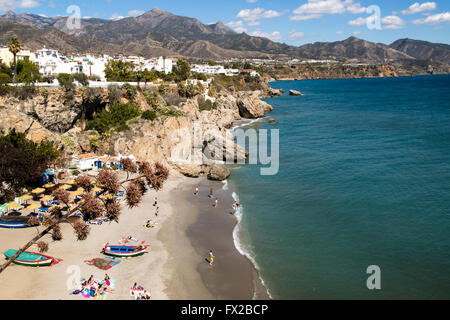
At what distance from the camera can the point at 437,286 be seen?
18422 mm

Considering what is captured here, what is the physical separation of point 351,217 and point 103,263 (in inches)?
721

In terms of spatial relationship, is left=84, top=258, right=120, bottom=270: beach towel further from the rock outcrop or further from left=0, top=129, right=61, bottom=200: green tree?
the rock outcrop

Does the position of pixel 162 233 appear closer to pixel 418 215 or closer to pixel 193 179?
pixel 193 179

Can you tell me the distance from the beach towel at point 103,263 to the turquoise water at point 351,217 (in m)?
8.54

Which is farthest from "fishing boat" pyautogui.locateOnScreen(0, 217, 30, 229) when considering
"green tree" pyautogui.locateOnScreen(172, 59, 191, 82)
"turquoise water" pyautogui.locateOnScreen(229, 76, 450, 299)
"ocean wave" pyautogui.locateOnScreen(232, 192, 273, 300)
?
"green tree" pyautogui.locateOnScreen(172, 59, 191, 82)

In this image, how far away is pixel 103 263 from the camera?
19.5 meters

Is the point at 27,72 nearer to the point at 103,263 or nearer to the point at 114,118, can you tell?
the point at 114,118

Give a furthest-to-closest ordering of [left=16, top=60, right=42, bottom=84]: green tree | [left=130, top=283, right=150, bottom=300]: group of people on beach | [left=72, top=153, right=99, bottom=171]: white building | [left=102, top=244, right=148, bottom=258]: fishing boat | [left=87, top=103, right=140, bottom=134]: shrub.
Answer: [left=16, top=60, right=42, bottom=84]: green tree < [left=87, top=103, right=140, bottom=134]: shrub < [left=72, top=153, right=99, bottom=171]: white building < [left=102, top=244, right=148, bottom=258]: fishing boat < [left=130, top=283, right=150, bottom=300]: group of people on beach

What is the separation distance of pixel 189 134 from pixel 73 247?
24488mm

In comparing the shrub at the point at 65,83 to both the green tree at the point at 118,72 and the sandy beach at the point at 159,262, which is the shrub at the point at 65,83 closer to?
the green tree at the point at 118,72

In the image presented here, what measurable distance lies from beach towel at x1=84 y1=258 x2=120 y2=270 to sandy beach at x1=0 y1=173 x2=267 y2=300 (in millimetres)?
241

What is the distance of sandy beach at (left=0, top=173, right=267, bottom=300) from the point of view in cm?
1745

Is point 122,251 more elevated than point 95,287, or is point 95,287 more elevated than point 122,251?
point 122,251

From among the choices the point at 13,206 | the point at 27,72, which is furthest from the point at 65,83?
the point at 13,206
